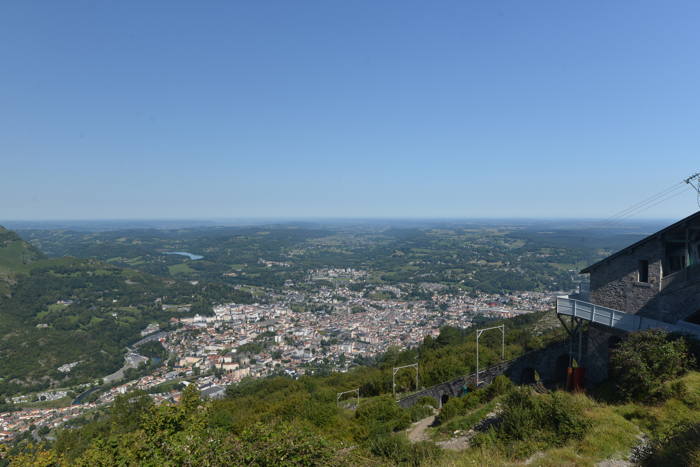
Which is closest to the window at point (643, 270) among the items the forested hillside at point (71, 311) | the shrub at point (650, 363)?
→ the shrub at point (650, 363)

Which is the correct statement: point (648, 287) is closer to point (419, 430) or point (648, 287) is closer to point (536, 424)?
point (536, 424)

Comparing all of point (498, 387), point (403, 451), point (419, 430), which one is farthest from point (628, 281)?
point (403, 451)

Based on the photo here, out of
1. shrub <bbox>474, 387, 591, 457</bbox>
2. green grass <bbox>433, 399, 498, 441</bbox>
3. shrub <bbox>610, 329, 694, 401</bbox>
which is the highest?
shrub <bbox>610, 329, 694, 401</bbox>

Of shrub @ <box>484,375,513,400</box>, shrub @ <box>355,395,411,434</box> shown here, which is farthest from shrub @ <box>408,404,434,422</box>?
shrub @ <box>484,375,513,400</box>

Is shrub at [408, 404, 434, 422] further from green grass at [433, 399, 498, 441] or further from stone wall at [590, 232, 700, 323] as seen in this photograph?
stone wall at [590, 232, 700, 323]

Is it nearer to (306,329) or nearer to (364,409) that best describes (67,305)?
(306,329)

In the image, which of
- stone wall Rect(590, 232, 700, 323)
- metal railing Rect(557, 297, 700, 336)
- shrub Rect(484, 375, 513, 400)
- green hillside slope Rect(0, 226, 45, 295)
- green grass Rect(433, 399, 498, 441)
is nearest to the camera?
metal railing Rect(557, 297, 700, 336)

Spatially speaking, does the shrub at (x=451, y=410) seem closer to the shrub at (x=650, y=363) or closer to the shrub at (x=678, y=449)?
the shrub at (x=650, y=363)
